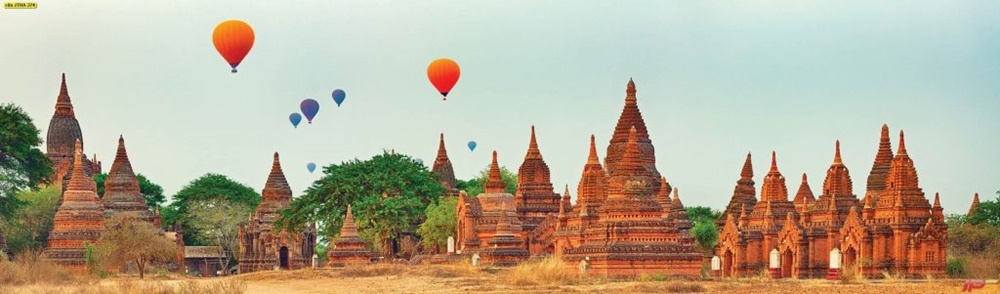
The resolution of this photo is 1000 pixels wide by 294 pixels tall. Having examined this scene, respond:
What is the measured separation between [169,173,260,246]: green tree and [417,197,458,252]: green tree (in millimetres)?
30676

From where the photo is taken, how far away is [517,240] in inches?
2596

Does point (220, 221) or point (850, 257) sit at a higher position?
point (220, 221)

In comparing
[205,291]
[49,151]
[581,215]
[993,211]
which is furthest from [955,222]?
[49,151]

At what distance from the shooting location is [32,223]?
8781 cm

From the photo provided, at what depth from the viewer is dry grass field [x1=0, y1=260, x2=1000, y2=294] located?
4334 centimetres

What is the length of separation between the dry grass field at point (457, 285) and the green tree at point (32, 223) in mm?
27919

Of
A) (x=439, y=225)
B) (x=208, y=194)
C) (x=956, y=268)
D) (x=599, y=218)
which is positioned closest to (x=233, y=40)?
(x=599, y=218)

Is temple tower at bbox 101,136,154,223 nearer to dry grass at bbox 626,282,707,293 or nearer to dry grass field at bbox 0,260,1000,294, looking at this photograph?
dry grass field at bbox 0,260,1000,294

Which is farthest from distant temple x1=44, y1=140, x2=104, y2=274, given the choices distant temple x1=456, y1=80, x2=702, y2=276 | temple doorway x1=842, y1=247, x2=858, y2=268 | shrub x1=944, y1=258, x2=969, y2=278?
shrub x1=944, y1=258, x2=969, y2=278

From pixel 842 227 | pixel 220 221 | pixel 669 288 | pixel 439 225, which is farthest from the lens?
pixel 220 221

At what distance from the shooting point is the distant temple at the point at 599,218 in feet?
174

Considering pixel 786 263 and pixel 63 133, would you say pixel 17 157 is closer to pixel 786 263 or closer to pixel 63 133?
pixel 786 263

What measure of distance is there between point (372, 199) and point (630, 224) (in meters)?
22.5

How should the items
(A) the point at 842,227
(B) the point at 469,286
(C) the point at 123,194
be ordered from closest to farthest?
(B) the point at 469,286 < (A) the point at 842,227 < (C) the point at 123,194
